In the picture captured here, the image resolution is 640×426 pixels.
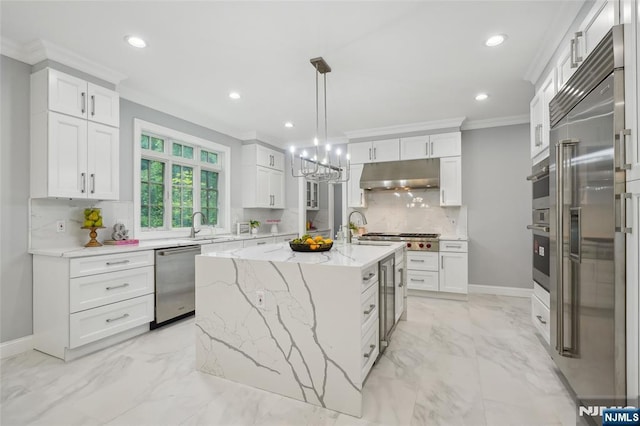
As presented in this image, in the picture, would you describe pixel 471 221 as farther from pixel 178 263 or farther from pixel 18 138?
pixel 18 138

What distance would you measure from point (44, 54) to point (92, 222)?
147cm

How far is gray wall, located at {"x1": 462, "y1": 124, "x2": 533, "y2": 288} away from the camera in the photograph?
4.50 m

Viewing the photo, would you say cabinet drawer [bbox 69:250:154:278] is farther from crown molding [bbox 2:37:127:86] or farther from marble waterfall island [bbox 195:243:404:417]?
crown molding [bbox 2:37:127:86]

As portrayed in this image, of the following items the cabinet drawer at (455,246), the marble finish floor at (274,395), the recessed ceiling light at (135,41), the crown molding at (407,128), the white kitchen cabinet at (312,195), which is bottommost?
the marble finish floor at (274,395)

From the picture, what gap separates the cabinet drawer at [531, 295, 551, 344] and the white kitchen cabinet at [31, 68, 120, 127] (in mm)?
4202

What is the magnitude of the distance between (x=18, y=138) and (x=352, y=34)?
9.71 ft

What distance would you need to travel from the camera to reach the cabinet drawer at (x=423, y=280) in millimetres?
4379

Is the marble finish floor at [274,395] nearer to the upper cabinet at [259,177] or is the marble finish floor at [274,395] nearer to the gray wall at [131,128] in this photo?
the gray wall at [131,128]

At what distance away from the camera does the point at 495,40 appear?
253 cm

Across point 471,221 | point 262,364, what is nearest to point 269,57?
point 262,364

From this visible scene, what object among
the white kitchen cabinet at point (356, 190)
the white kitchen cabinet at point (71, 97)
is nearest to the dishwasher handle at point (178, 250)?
the white kitchen cabinet at point (71, 97)

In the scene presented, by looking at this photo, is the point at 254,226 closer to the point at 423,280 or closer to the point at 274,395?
the point at 423,280

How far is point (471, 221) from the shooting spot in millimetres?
4773

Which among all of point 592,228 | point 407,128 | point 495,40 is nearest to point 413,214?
point 407,128
